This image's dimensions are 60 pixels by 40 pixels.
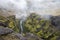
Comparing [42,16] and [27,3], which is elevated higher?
[27,3]

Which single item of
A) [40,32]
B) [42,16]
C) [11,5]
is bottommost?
[40,32]

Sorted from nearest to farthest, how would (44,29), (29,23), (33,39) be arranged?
(33,39), (44,29), (29,23)

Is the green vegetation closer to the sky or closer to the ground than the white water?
closer to the ground

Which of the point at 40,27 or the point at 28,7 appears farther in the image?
the point at 28,7

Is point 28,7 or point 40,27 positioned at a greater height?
point 28,7

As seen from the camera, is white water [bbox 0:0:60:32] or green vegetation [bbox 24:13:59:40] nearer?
green vegetation [bbox 24:13:59:40]

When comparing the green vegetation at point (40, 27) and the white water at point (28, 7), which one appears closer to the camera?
the green vegetation at point (40, 27)

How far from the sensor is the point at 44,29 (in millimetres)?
12727

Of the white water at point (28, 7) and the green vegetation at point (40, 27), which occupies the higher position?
the white water at point (28, 7)

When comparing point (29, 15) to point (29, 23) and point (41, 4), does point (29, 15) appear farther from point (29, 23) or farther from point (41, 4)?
point (41, 4)

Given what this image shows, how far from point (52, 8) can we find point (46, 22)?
11.7 ft

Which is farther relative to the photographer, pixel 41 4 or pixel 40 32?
pixel 41 4

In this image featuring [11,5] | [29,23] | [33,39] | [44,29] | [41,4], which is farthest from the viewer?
[41,4]

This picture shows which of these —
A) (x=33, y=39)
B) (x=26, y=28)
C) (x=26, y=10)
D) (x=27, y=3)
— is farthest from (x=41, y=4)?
(x=33, y=39)
